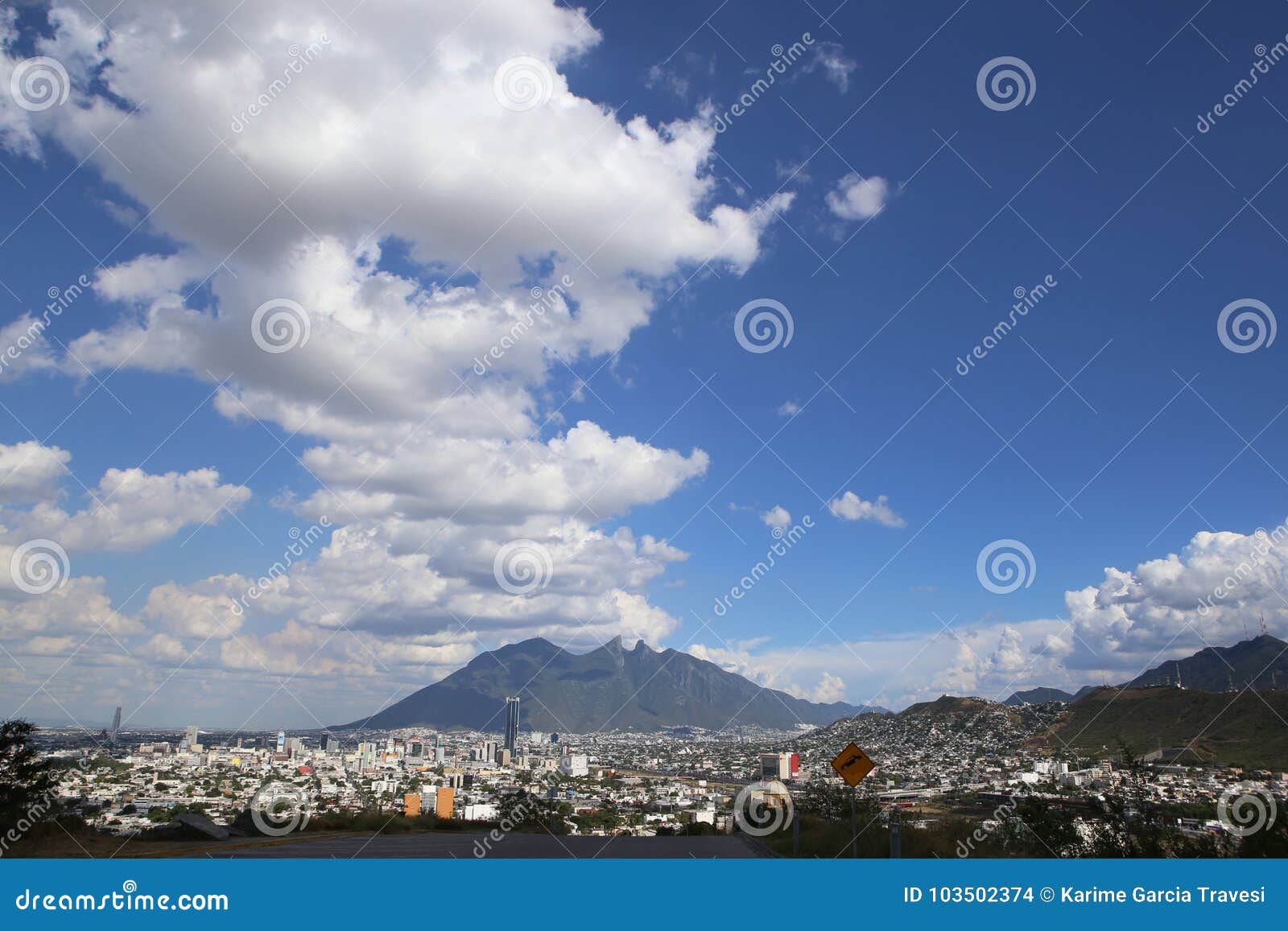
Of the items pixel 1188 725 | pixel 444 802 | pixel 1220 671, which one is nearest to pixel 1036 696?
pixel 1220 671

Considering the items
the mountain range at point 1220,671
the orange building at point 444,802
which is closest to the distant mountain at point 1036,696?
the mountain range at point 1220,671

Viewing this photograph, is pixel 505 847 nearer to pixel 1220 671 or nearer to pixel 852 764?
pixel 852 764

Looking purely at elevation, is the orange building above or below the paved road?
below

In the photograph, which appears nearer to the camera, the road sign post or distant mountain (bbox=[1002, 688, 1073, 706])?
the road sign post

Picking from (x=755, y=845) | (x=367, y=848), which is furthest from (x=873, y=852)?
(x=367, y=848)

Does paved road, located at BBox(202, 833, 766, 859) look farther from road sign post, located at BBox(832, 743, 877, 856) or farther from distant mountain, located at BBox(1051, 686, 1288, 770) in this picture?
distant mountain, located at BBox(1051, 686, 1288, 770)

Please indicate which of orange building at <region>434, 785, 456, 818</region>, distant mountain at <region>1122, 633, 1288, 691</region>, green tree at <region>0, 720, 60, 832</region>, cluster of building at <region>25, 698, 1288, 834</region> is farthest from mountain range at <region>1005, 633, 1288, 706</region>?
green tree at <region>0, 720, 60, 832</region>

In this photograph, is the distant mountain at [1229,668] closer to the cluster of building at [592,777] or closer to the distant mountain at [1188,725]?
the distant mountain at [1188,725]
